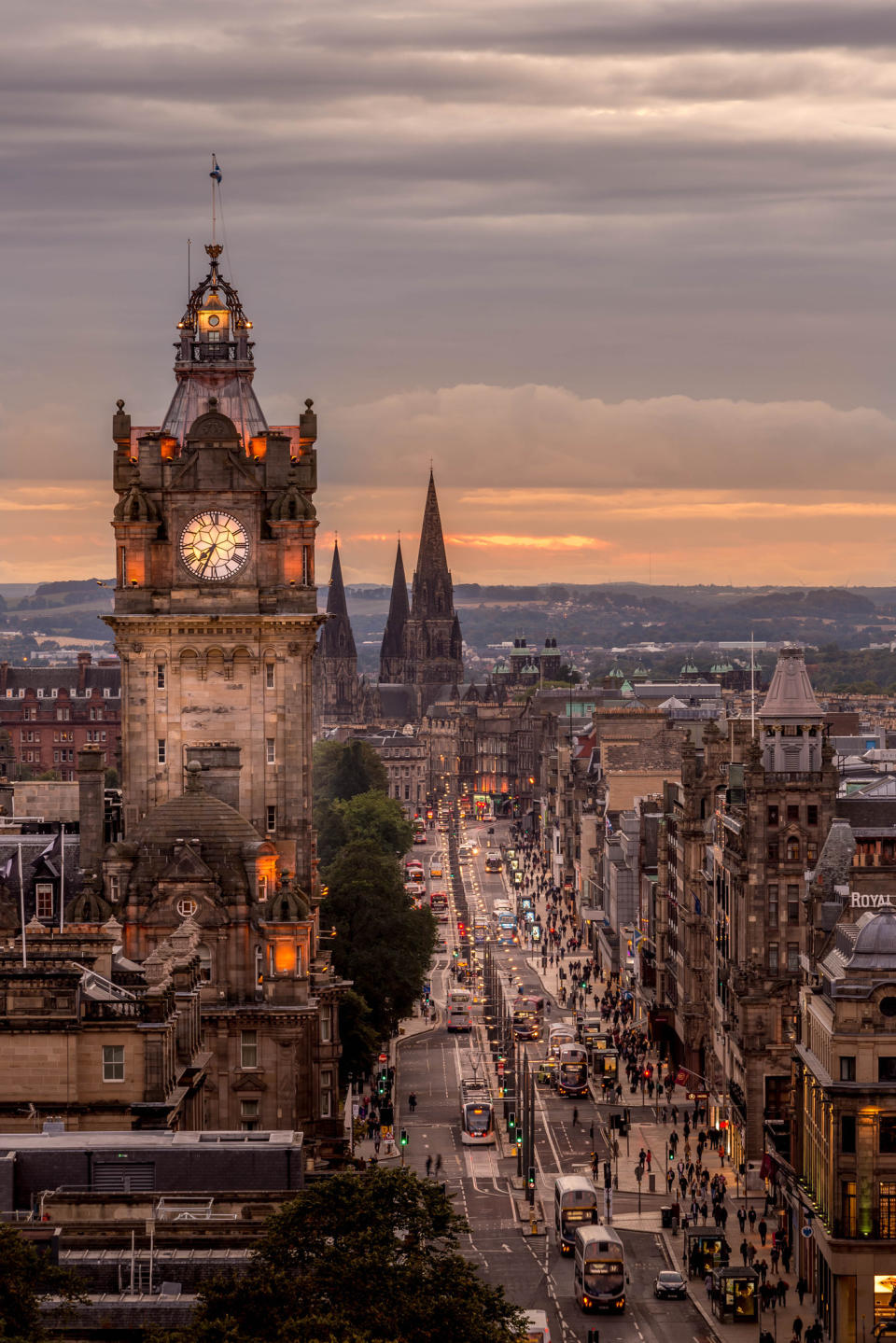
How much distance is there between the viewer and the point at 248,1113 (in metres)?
136

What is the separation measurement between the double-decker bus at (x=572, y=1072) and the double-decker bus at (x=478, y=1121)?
11.9 m

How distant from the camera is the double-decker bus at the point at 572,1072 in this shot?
7461 inches

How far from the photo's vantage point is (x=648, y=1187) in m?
159

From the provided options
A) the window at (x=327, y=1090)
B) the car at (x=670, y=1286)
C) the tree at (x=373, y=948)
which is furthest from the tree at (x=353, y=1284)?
the tree at (x=373, y=948)

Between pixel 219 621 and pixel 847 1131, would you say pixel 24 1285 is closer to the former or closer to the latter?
pixel 847 1131

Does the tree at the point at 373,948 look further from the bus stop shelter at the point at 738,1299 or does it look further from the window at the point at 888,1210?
the window at the point at 888,1210

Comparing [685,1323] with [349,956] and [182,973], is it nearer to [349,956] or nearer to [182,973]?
[182,973]

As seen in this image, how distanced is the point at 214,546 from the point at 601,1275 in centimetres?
4595

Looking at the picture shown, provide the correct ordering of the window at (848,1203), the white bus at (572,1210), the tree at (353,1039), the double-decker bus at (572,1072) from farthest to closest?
the double-decker bus at (572,1072), the tree at (353,1039), the white bus at (572,1210), the window at (848,1203)

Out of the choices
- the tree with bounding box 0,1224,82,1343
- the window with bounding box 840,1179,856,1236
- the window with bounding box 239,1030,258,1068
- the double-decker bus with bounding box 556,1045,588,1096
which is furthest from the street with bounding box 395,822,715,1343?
the tree with bounding box 0,1224,82,1343

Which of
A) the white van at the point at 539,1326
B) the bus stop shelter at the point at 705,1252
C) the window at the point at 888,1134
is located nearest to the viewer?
the white van at the point at 539,1326

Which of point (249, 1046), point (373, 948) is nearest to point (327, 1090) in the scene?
point (249, 1046)

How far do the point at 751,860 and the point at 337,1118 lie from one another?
32.9m

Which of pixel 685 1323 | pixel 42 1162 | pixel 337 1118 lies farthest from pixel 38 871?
pixel 42 1162
